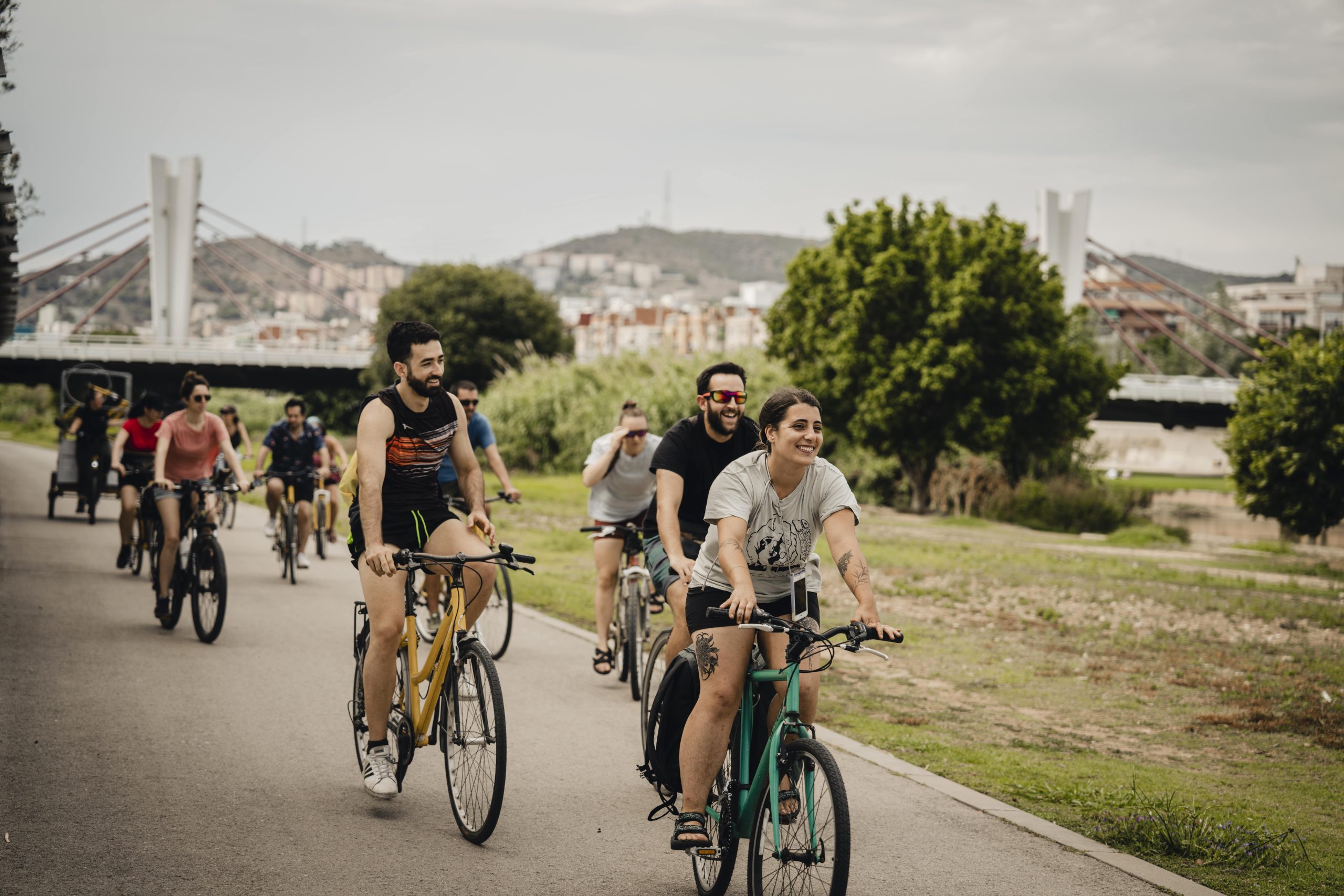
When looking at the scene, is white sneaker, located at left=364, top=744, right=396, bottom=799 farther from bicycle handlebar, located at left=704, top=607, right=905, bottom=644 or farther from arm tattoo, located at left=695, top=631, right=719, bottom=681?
bicycle handlebar, located at left=704, top=607, right=905, bottom=644

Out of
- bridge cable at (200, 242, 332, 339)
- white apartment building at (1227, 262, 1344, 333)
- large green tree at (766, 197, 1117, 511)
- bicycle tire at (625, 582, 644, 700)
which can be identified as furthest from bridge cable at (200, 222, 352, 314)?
white apartment building at (1227, 262, 1344, 333)

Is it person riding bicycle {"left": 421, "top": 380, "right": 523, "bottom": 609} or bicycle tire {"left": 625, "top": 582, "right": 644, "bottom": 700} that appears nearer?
bicycle tire {"left": 625, "top": 582, "right": 644, "bottom": 700}

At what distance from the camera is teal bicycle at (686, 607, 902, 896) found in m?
3.98

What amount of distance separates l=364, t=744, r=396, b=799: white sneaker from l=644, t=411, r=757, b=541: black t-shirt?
1.59 m

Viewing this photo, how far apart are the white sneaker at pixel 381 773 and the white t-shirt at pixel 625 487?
11.0ft

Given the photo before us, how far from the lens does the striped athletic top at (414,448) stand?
5723 mm

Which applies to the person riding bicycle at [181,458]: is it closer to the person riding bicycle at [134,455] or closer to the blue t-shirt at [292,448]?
the person riding bicycle at [134,455]

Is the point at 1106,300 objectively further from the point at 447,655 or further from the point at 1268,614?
the point at 447,655

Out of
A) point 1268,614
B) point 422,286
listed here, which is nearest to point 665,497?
point 1268,614

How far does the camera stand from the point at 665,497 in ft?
18.4

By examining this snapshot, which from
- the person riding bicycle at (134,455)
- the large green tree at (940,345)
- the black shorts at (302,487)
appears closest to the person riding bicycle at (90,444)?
the black shorts at (302,487)

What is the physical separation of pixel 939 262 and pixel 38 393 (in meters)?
77.6

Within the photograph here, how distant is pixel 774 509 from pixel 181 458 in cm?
714

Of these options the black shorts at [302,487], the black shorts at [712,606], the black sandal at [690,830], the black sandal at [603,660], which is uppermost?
the black shorts at [712,606]
